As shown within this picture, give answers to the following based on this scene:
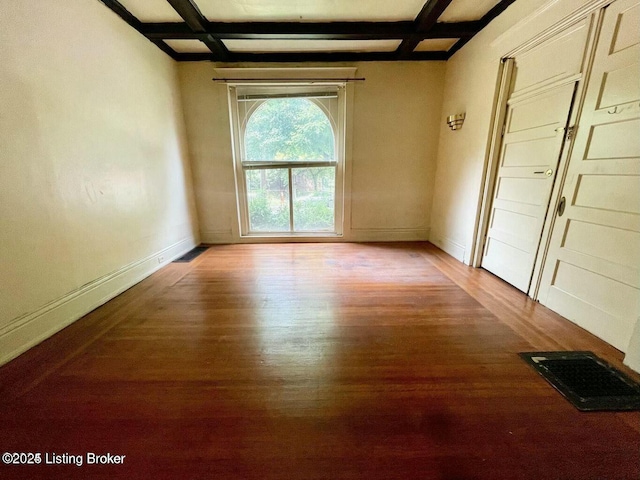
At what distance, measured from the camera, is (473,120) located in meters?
3.00

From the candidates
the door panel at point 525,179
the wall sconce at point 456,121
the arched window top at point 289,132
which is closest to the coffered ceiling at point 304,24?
the arched window top at point 289,132

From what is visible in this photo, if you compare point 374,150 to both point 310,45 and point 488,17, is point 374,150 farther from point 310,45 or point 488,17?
point 488,17

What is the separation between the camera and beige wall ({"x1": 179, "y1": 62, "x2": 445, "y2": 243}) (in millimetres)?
3602

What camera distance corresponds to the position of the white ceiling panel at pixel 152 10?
237 cm

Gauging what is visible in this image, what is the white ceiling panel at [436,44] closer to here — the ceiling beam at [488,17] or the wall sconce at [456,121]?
the ceiling beam at [488,17]

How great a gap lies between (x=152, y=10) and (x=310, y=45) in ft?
5.62

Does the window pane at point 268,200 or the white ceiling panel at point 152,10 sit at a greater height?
the white ceiling panel at point 152,10

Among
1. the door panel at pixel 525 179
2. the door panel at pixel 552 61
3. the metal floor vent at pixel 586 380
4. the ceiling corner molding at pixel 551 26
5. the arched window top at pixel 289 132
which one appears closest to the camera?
the metal floor vent at pixel 586 380

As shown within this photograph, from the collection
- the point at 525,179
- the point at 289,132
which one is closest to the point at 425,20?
the point at 525,179

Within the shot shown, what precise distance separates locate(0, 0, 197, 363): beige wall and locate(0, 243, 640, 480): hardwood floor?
331 millimetres

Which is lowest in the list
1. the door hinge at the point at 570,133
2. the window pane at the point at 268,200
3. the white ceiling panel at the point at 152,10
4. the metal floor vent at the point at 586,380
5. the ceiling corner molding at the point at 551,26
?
the metal floor vent at the point at 586,380

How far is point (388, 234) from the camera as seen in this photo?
4.22 m

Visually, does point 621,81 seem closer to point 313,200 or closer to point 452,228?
point 452,228

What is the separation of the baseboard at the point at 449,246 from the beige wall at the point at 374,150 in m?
0.31
